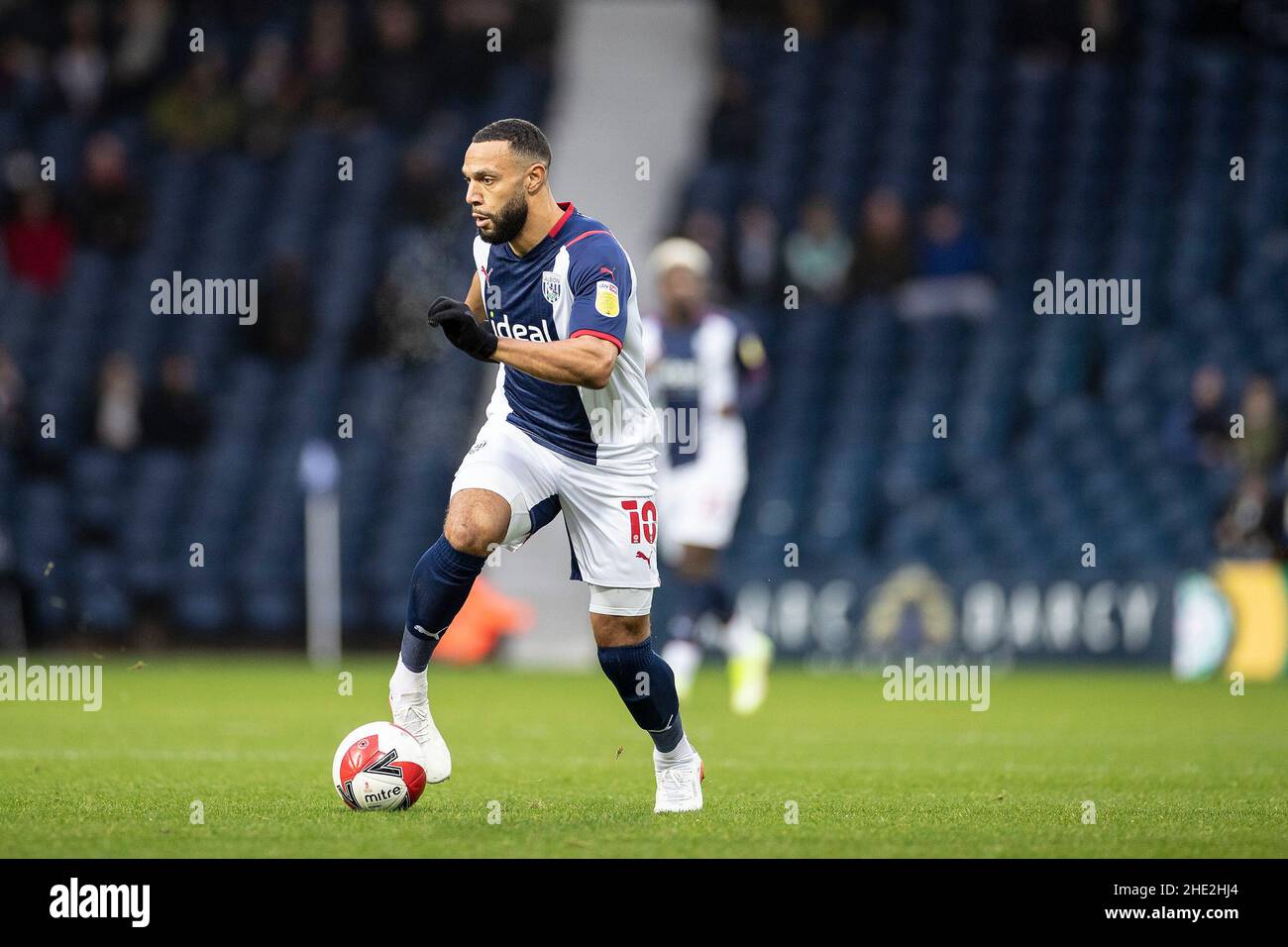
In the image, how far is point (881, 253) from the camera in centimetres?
1758

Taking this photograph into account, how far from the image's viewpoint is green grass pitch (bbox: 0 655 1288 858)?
5746 mm

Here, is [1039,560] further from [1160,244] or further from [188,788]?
[188,788]

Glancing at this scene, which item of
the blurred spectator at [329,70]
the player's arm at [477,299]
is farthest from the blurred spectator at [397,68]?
the player's arm at [477,299]

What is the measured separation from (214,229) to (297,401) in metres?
2.34

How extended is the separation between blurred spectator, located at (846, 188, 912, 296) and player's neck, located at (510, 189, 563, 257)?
11.2 metres

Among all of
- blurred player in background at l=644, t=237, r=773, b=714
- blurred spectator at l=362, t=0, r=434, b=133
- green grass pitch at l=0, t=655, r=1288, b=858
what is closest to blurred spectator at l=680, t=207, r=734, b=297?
blurred spectator at l=362, t=0, r=434, b=133

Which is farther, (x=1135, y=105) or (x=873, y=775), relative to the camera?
(x=1135, y=105)

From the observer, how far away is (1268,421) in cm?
1459

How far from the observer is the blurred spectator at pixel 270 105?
63.8 ft

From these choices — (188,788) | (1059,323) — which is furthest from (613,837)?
(1059,323)

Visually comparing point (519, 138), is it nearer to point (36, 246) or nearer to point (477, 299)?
point (477, 299)

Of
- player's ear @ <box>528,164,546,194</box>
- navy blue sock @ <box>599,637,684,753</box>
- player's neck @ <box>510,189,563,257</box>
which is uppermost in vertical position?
player's ear @ <box>528,164,546,194</box>

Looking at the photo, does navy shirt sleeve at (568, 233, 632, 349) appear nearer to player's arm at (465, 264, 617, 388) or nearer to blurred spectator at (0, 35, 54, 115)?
player's arm at (465, 264, 617, 388)

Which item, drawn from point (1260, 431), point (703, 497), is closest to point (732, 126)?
point (1260, 431)
